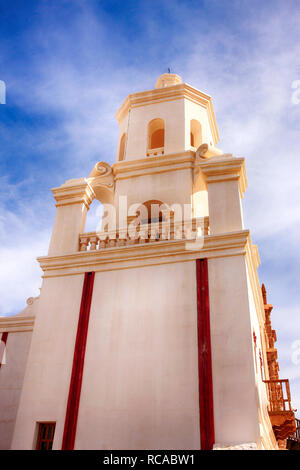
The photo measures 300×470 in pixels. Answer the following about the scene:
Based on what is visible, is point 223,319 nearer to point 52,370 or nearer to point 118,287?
point 118,287

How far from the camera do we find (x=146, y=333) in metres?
11.7

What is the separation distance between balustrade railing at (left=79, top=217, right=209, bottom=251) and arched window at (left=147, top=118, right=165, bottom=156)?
17.4 ft

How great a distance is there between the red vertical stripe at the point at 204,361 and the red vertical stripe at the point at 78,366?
134 inches

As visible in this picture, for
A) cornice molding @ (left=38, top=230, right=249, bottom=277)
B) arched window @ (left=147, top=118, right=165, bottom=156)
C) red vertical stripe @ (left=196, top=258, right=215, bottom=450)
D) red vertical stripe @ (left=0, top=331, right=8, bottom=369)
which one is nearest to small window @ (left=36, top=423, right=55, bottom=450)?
red vertical stripe @ (left=196, top=258, right=215, bottom=450)

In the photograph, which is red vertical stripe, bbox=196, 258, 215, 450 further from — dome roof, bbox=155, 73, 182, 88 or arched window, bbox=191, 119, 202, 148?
dome roof, bbox=155, 73, 182, 88

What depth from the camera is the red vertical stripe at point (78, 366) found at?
10.8m

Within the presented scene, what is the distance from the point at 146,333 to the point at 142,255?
8.18 ft

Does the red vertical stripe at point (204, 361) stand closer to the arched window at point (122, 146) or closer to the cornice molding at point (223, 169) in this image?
the cornice molding at point (223, 169)

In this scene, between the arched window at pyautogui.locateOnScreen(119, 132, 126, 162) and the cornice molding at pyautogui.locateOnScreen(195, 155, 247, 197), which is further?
the arched window at pyautogui.locateOnScreen(119, 132, 126, 162)

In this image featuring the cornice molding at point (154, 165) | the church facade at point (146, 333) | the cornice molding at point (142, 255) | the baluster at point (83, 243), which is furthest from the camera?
the cornice molding at point (154, 165)

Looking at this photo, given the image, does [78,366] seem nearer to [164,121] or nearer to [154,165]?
[154,165]

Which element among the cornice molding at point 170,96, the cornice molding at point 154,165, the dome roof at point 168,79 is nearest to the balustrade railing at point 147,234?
the cornice molding at point 154,165

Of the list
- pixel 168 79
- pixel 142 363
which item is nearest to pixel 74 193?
pixel 142 363

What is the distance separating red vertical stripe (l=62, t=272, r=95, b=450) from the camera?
1084 centimetres
